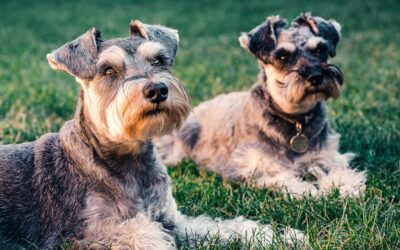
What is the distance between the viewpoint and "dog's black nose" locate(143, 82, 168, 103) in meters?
4.55

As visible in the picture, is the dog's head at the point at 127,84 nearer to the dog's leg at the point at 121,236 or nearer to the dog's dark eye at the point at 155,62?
the dog's dark eye at the point at 155,62

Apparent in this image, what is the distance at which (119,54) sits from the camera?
4926 mm

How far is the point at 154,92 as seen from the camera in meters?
4.56

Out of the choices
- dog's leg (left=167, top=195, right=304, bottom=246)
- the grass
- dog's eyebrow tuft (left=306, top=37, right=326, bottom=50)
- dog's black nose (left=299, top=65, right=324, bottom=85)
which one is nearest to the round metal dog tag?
the grass

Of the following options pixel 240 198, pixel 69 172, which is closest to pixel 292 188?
pixel 240 198

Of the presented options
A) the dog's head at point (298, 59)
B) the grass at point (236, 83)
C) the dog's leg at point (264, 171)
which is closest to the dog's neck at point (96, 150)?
the grass at point (236, 83)

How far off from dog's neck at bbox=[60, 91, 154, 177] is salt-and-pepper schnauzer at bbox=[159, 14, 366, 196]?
6.07 ft

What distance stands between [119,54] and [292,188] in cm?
250

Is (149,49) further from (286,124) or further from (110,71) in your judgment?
(286,124)

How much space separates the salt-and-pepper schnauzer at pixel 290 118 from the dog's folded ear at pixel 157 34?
5.63 ft

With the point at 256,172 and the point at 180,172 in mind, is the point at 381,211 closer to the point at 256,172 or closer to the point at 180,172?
the point at 256,172

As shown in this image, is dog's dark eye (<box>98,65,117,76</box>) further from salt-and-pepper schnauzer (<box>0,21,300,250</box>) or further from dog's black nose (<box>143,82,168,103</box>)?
dog's black nose (<box>143,82,168,103</box>)

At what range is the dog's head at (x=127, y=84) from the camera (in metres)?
4.60

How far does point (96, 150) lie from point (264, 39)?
2928 mm
